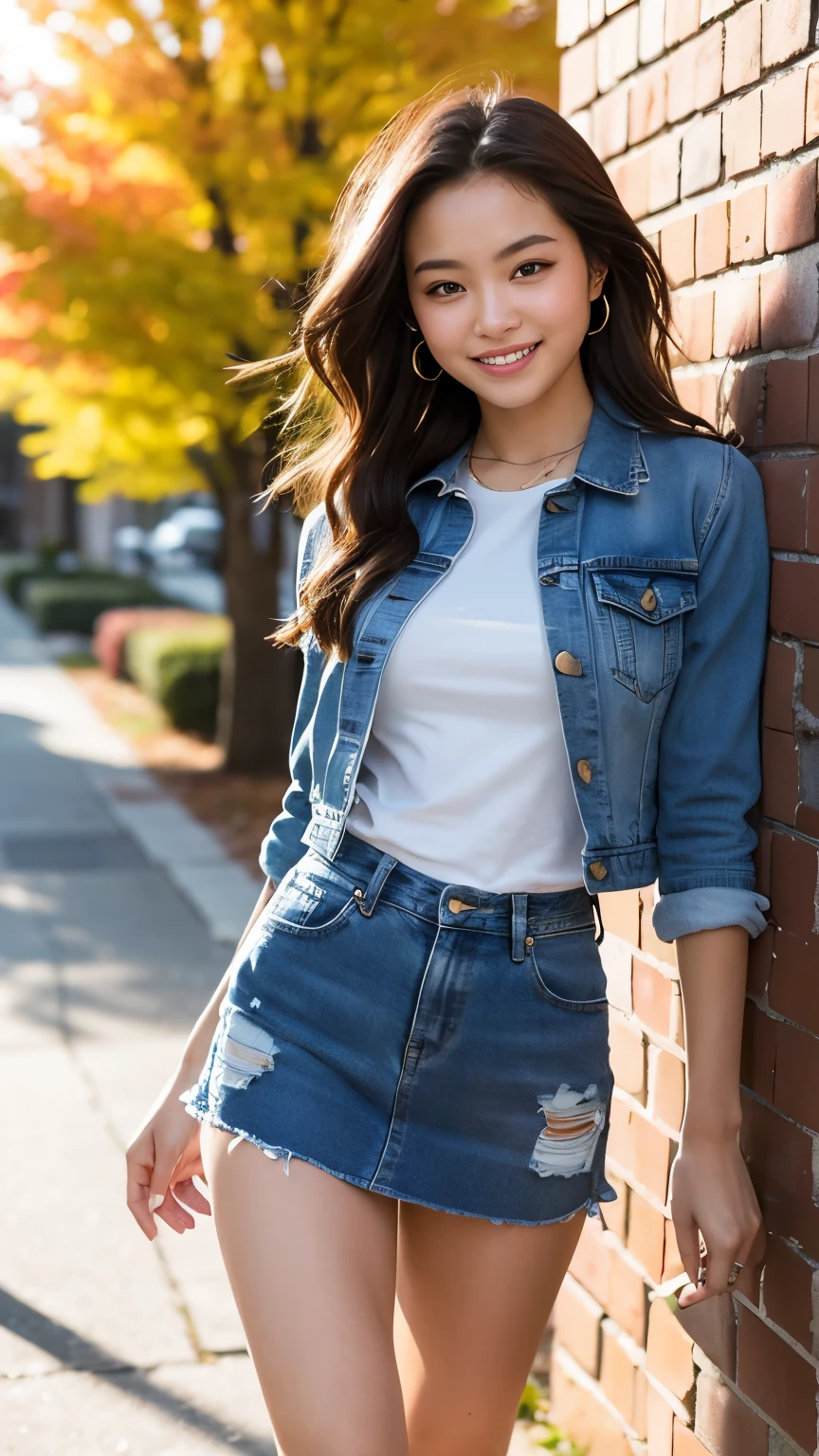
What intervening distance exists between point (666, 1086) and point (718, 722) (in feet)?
2.30

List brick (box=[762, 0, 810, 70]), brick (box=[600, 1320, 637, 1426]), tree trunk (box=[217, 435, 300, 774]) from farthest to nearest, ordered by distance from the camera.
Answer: tree trunk (box=[217, 435, 300, 774]) < brick (box=[600, 1320, 637, 1426]) < brick (box=[762, 0, 810, 70])

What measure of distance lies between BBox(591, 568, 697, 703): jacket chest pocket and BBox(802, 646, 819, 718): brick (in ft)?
0.50

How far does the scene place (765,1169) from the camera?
1.97 m

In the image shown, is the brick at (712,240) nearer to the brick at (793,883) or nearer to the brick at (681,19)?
the brick at (681,19)

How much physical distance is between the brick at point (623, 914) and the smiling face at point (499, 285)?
84 cm

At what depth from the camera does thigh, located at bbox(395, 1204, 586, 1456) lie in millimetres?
1948

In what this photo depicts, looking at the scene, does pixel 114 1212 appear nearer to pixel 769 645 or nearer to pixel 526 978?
pixel 526 978

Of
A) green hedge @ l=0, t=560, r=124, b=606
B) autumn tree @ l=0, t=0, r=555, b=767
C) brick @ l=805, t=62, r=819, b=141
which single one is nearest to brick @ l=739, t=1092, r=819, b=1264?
brick @ l=805, t=62, r=819, b=141

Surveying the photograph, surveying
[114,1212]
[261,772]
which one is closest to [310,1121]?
[114,1212]

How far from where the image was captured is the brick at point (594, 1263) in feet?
8.52

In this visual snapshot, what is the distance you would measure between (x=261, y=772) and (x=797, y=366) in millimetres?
8183

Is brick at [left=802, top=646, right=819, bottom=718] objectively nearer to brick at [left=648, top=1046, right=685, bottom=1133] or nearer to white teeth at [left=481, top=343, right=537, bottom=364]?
white teeth at [left=481, top=343, right=537, bottom=364]

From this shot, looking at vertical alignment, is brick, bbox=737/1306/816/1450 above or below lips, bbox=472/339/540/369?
below

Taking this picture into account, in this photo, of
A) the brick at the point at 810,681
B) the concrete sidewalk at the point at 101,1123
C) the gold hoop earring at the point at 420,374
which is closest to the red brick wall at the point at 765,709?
the brick at the point at 810,681
